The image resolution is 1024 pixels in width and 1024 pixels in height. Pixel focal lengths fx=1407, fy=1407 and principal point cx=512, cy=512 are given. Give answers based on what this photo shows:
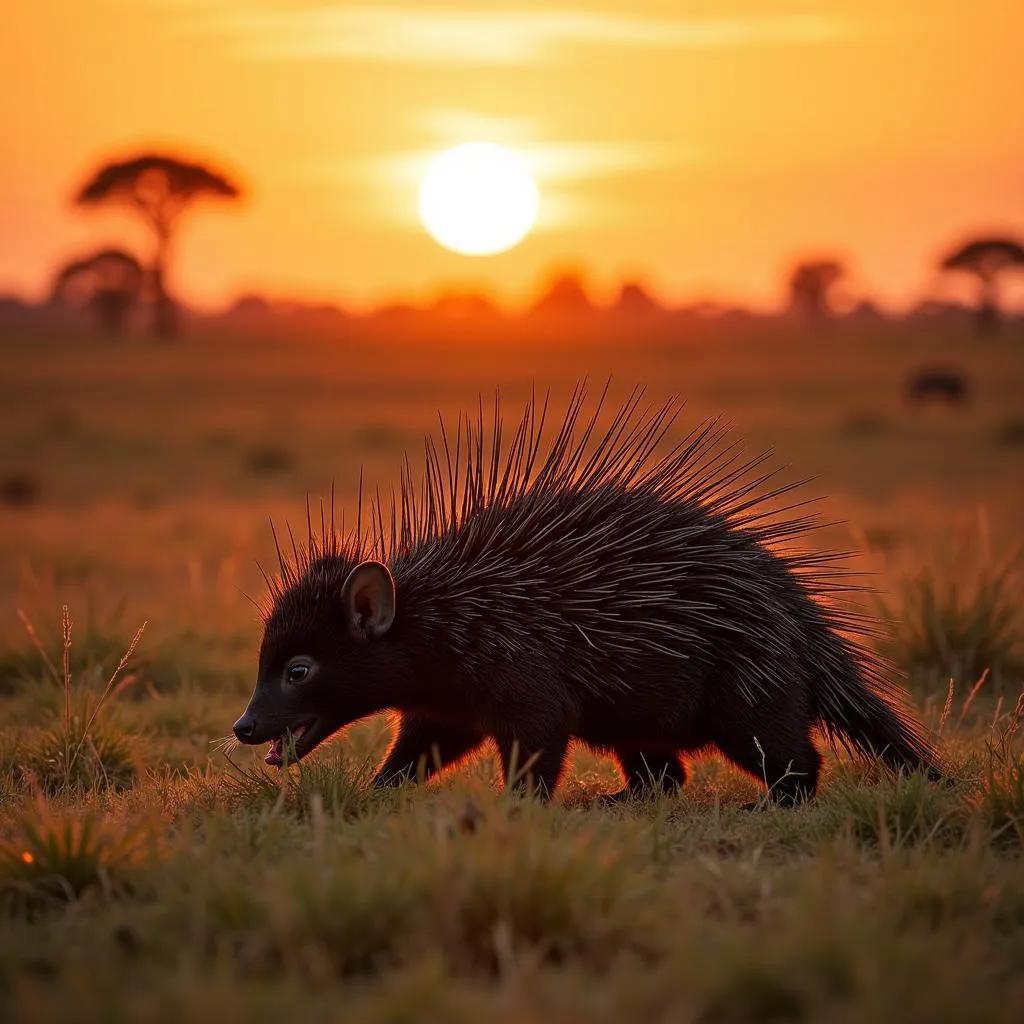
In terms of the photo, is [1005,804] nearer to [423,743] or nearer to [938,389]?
[423,743]

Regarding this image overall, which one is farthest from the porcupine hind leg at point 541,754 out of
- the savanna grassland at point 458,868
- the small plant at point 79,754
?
the small plant at point 79,754

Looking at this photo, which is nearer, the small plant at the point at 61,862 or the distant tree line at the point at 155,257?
the small plant at the point at 61,862

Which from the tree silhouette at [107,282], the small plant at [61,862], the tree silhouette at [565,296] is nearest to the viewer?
the small plant at [61,862]

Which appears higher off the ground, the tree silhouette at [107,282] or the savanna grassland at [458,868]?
the tree silhouette at [107,282]

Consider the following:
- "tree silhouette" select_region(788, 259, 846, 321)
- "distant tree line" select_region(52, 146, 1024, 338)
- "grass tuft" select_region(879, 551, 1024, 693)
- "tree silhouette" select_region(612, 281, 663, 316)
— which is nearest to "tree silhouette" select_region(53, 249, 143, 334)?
"distant tree line" select_region(52, 146, 1024, 338)

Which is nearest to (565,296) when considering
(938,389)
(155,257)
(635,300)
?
(635,300)

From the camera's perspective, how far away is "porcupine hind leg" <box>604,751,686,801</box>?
18.8ft

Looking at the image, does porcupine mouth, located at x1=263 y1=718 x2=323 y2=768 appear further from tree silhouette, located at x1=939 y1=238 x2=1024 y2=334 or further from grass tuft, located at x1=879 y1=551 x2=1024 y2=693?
tree silhouette, located at x1=939 y1=238 x2=1024 y2=334

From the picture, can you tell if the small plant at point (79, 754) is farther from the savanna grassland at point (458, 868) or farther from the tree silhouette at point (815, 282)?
the tree silhouette at point (815, 282)

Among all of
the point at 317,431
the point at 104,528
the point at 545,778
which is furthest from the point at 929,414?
the point at 545,778

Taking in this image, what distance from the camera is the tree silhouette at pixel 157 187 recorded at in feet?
173

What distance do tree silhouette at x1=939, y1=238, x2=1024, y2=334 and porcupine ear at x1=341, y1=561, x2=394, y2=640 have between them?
63.5 metres

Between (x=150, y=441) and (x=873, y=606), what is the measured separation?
19.3 meters

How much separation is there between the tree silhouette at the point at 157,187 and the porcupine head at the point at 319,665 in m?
50.7
